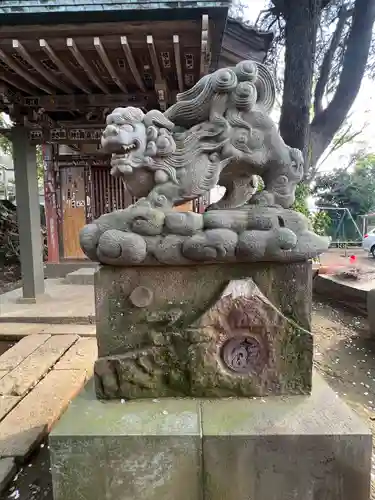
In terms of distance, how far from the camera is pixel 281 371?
1.82 m

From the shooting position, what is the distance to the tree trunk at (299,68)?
19.3ft

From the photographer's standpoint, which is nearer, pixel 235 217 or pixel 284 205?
pixel 235 217

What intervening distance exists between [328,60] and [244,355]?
307 inches

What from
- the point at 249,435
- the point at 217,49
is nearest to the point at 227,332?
the point at 249,435

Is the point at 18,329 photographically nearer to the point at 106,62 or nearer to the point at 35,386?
the point at 35,386

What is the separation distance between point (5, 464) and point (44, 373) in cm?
115

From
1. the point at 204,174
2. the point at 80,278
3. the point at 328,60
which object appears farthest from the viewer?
the point at 328,60

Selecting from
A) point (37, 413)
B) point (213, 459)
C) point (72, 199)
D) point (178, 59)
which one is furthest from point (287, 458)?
point (72, 199)

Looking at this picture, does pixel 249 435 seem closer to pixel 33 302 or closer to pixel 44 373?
pixel 44 373

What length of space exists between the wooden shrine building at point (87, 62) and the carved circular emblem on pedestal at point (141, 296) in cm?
284

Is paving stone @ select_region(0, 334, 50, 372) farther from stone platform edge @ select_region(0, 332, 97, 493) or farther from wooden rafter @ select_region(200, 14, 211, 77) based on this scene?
wooden rafter @ select_region(200, 14, 211, 77)

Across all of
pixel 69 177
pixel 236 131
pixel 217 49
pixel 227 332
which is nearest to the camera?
pixel 227 332

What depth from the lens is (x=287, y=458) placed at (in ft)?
5.14

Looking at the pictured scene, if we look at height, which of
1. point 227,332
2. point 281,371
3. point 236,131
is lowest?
point 281,371
